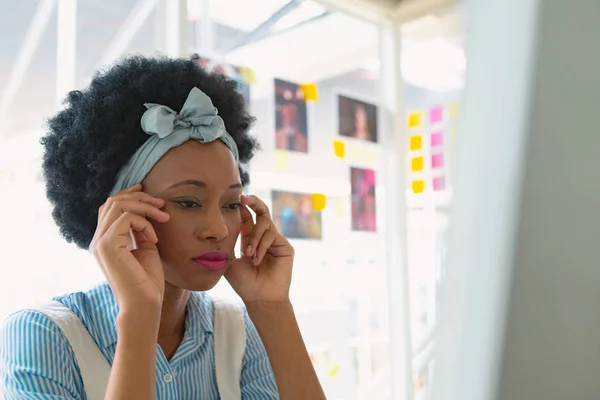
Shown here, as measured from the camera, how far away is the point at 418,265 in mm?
2379

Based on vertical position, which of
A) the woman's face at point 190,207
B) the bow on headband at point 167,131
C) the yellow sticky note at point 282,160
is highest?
the yellow sticky note at point 282,160

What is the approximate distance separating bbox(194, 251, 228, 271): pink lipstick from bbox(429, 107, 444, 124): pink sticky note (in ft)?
5.09

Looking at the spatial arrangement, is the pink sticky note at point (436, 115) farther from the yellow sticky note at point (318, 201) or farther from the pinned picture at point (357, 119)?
the yellow sticky note at point (318, 201)

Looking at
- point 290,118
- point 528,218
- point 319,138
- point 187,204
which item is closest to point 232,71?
point 290,118

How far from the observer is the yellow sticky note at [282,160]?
2.00 m

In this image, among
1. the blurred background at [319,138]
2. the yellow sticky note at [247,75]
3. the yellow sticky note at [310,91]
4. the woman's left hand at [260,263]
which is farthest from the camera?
the yellow sticky note at [310,91]

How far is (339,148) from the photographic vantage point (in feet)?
7.30

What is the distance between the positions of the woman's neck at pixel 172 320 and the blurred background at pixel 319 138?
537 millimetres

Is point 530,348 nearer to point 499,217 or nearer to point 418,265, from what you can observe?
point 499,217

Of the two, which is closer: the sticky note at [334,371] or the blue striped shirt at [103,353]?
the blue striped shirt at [103,353]

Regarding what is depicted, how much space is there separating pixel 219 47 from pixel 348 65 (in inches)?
24.7

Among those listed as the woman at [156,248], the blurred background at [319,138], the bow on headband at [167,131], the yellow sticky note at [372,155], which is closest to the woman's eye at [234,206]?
the woman at [156,248]

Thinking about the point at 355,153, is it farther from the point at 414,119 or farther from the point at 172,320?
the point at 172,320

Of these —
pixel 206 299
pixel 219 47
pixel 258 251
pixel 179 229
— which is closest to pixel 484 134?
pixel 179 229
